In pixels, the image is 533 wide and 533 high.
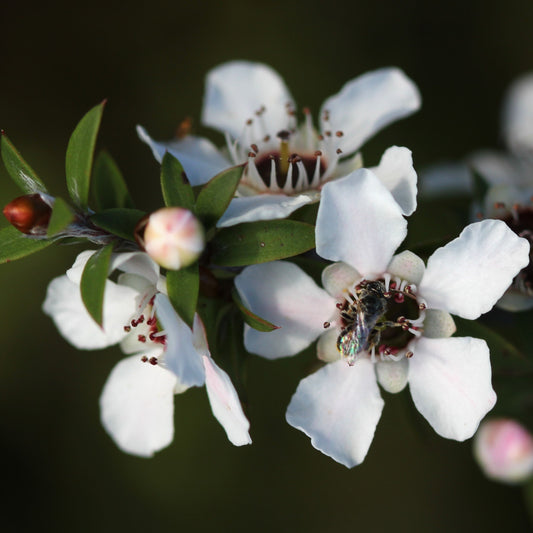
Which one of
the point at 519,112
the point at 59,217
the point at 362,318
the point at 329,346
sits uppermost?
the point at 59,217

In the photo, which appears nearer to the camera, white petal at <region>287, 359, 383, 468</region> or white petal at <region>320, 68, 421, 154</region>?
white petal at <region>287, 359, 383, 468</region>

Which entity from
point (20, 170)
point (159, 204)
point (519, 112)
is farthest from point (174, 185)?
point (159, 204)

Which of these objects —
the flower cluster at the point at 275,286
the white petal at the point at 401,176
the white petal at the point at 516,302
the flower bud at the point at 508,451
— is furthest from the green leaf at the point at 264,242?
the flower bud at the point at 508,451

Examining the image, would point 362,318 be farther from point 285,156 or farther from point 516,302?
point 285,156

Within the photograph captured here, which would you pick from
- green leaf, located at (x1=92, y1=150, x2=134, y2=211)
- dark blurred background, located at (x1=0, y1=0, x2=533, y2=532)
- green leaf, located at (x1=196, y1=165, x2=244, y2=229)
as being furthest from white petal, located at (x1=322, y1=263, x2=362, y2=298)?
dark blurred background, located at (x1=0, y1=0, x2=533, y2=532)

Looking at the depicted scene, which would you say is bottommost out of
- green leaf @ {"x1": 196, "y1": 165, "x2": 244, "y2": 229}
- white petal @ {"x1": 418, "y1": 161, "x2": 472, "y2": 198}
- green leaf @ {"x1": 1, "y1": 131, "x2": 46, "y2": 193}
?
white petal @ {"x1": 418, "y1": 161, "x2": 472, "y2": 198}

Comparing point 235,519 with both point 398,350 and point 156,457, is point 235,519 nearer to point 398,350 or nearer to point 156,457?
point 156,457

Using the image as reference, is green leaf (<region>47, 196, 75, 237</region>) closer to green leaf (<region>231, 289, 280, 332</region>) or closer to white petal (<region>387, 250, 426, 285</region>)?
green leaf (<region>231, 289, 280, 332</region>)
